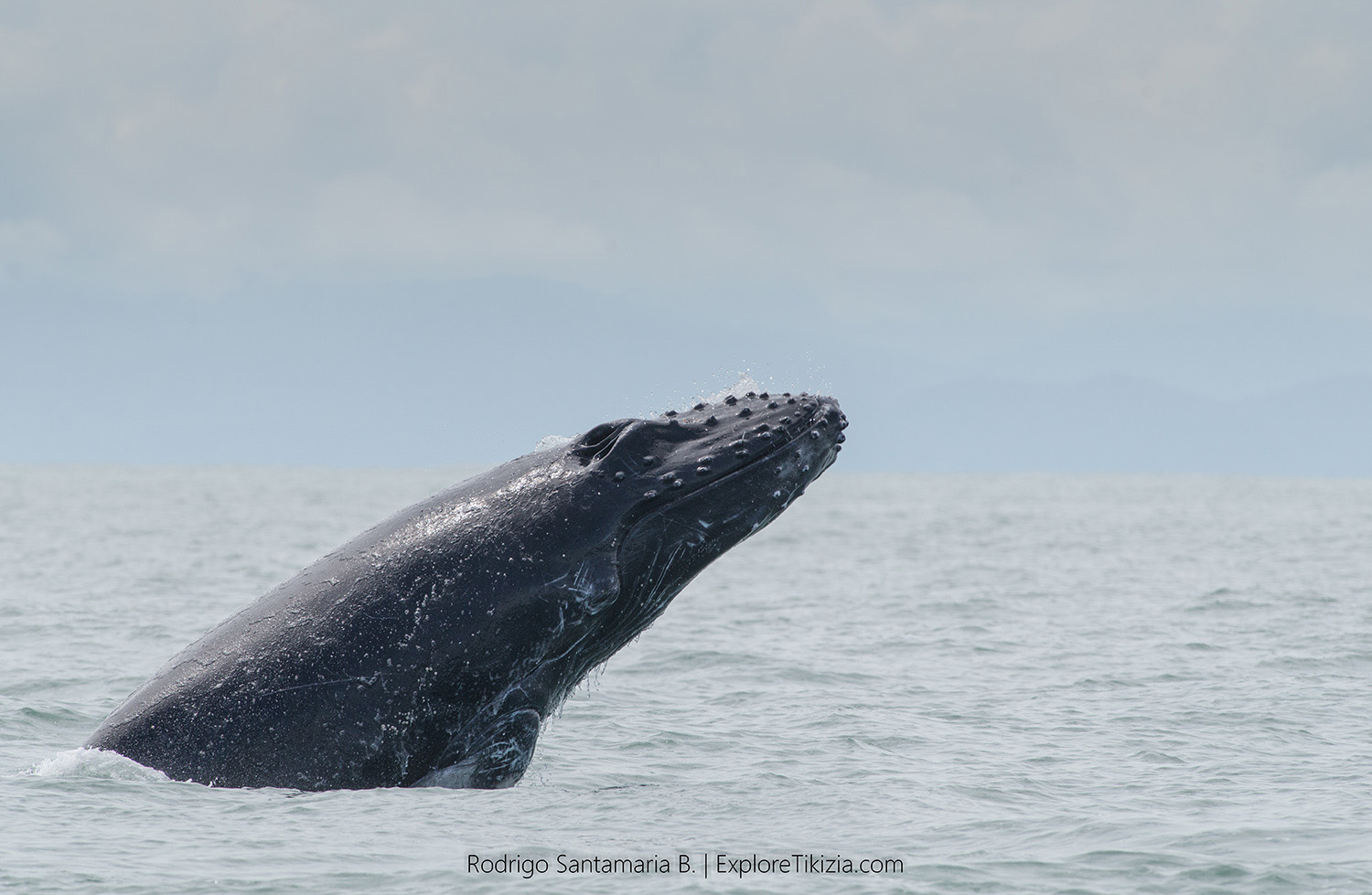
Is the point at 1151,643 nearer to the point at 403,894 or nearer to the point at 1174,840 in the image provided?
the point at 1174,840

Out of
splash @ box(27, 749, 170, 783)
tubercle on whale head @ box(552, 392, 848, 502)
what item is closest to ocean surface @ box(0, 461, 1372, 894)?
splash @ box(27, 749, 170, 783)

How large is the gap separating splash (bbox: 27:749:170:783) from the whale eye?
3241 mm

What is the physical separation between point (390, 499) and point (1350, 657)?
3876 inches

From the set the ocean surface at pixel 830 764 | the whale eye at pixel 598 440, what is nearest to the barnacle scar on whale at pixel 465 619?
the whale eye at pixel 598 440

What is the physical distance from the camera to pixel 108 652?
64.0 feet

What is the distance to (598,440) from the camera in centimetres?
984

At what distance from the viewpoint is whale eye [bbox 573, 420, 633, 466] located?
9758mm

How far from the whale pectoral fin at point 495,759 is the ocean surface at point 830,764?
12 cm

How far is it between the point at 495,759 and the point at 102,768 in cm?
248

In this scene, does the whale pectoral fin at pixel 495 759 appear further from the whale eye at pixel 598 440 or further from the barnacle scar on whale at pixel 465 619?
the whale eye at pixel 598 440

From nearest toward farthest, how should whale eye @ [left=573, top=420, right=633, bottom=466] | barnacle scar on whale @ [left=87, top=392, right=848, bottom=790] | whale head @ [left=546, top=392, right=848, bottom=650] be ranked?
barnacle scar on whale @ [left=87, top=392, right=848, bottom=790], whale head @ [left=546, top=392, right=848, bottom=650], whale eye @ [left=573, top=420, right=633, bottom=466]

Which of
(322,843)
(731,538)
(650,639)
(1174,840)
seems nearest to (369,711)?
(322,843)

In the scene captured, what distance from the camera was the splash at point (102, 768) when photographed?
934 centimetres

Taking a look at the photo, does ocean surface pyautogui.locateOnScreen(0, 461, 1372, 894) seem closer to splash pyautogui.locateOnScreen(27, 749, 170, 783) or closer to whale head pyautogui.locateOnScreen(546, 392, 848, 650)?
splash pyautogui.locateOnScreen(27, 749, 170, 783)
